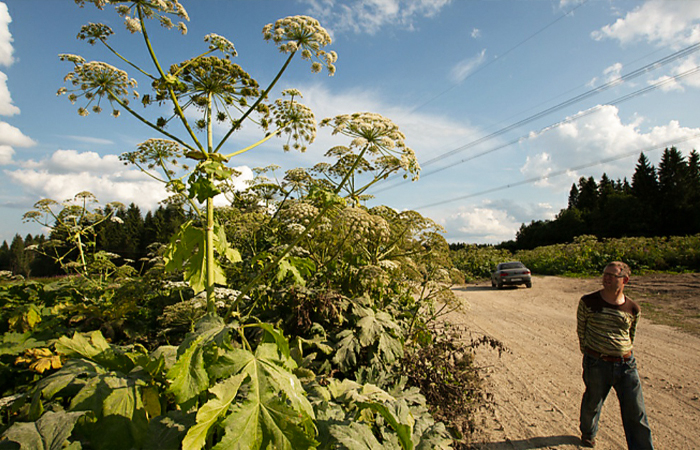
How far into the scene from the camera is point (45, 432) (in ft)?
5.90

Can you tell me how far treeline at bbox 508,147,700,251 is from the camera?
5391 cm

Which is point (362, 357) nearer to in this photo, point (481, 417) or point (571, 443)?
point (481, 417)

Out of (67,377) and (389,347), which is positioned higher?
(67,377)

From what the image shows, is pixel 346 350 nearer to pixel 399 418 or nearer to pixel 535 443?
pixel 399 418

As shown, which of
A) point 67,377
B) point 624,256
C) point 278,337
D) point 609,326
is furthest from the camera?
point 624,256

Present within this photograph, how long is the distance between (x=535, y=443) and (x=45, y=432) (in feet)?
17.4

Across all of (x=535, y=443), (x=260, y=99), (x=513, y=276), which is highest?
(x=260, y=99)

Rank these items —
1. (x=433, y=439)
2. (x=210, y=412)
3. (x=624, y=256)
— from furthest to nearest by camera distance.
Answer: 1. (x=624, y=256)
2. (x=433, y=439)
3. (x=210, y=412)

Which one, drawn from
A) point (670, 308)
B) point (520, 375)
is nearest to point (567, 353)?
point (520, 375)

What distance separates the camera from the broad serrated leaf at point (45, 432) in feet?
5.66

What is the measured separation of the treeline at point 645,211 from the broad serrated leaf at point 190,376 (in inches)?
2405

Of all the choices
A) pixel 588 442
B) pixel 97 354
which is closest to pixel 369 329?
pixel 97 354

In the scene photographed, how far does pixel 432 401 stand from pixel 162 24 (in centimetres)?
492

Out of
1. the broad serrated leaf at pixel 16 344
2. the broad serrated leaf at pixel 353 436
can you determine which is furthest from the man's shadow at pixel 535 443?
the broad serrated leaf at pixel 16 344
